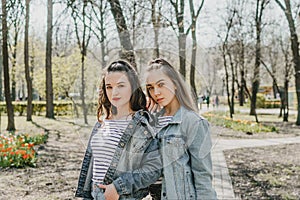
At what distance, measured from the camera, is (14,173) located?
19.8 feet

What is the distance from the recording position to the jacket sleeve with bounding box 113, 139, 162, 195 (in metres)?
1.88

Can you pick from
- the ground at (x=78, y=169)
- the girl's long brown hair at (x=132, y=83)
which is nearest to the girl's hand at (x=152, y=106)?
the girl's long brown hair at (x=132, y=83)

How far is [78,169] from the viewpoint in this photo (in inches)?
257

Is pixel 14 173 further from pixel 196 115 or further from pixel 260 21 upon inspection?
pixel 260 21

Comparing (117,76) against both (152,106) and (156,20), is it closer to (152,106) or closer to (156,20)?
(152,106)

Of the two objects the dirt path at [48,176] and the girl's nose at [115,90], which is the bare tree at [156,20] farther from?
the dirt path at [48,176]

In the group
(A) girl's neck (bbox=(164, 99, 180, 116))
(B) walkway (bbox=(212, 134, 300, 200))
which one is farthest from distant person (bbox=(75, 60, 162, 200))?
(B) walkway (bbox=(212, 134, 300, 200))

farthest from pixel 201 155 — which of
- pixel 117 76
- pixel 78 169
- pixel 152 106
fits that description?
pixel 78 169

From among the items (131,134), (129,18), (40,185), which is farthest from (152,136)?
(40,185)

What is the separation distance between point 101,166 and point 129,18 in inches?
78.9

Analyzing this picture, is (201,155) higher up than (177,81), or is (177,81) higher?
(177,81)

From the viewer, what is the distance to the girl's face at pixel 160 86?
1.86 meters

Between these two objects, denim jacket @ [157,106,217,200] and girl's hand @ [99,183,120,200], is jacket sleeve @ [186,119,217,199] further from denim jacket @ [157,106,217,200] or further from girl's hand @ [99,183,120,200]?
girl's hand @ [99,183,120,200]

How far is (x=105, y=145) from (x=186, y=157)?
1.32 feet
